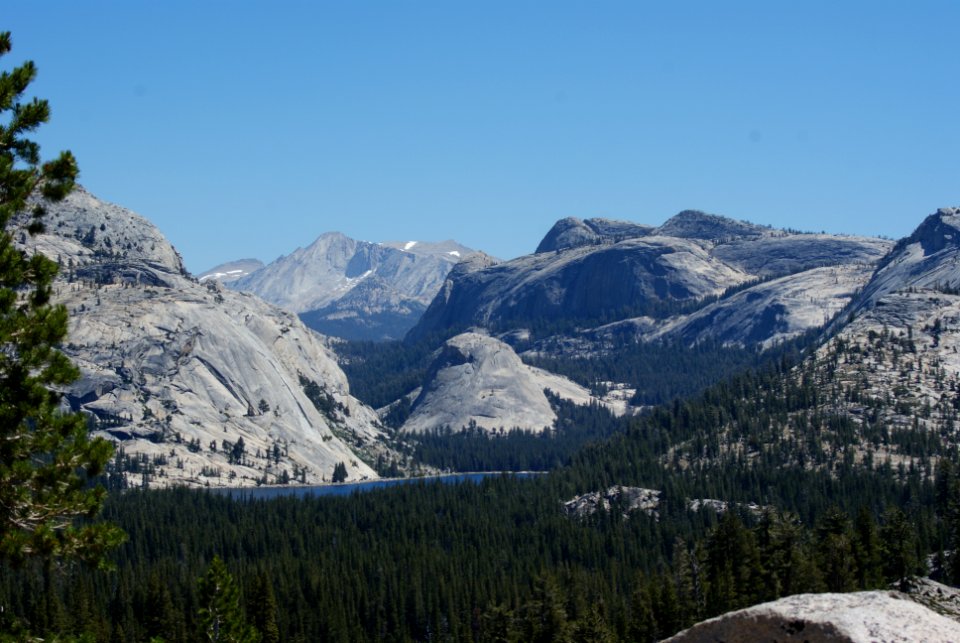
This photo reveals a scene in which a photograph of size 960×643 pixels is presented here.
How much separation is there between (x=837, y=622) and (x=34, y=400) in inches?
906

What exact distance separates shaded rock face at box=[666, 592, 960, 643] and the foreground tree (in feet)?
59.6

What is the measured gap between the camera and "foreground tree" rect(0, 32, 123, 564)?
106ft

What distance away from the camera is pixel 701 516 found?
19250 centimetres

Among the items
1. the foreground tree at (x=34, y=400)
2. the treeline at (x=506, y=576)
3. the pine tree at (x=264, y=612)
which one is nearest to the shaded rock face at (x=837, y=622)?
the foreground tree at (x=34, y=400)

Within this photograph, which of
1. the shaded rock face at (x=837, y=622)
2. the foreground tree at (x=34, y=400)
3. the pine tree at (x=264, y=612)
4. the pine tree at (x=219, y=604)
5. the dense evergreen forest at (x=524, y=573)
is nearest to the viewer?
the shaded rock face at (x=837, y=622)

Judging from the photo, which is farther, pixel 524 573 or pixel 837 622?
pixel 524 573

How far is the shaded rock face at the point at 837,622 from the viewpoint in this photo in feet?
81.3

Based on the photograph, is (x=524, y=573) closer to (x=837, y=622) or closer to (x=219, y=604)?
(x=219, y=604)

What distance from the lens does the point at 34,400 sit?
33.1 meters

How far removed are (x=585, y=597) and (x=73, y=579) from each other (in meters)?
69.1

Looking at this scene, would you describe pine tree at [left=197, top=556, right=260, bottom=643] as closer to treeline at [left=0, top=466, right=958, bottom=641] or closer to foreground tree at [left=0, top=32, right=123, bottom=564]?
treeline at [left=0, top=466, right=958, bottom=641]

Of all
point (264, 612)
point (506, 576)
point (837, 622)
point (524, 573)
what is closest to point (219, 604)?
point (264, 612)

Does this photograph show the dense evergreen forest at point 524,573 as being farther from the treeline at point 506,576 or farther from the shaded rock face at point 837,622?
the shaded rock face at point 837,622

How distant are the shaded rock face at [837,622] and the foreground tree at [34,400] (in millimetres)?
18181
